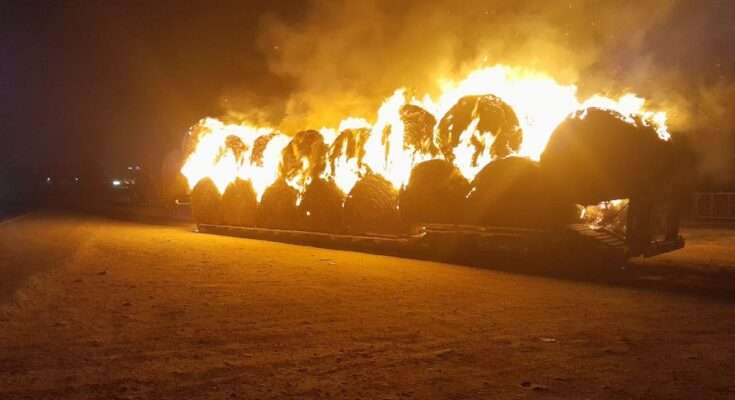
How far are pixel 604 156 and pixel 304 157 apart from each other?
7.70m

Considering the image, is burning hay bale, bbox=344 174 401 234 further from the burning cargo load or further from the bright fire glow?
the burning cargo load

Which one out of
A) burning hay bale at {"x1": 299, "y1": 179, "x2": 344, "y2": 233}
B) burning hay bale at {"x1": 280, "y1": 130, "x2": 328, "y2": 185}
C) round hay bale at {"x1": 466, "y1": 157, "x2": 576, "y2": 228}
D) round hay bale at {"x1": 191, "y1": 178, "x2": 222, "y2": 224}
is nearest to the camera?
round hay bale at {"x1": 466, "y1": 157, "x2": 576, "y2": 228}

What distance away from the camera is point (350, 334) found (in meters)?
5.55

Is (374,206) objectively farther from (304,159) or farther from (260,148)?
(260,148)

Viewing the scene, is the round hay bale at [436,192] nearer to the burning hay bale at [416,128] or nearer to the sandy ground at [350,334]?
the burning hay bale at [416,128]

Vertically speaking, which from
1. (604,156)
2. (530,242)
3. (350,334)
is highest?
(604,156)

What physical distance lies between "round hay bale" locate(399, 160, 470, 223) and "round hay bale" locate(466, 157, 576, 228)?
1.28 ft

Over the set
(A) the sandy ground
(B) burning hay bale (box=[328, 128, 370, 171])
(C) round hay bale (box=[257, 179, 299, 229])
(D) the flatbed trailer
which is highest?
(B) burning hay bale (box=[328, 128, 370, 171])

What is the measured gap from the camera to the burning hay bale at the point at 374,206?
40.9 feet

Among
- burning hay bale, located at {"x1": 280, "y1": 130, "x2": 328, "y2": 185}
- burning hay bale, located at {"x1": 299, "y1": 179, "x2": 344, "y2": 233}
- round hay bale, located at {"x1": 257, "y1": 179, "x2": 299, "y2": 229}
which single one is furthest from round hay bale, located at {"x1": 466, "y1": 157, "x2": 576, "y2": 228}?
round hay bale, located at {"x1": 257, "y1": 179, "x2": 299, "y2": 229}

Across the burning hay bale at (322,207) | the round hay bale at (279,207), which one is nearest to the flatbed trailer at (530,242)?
the burning hay bale at (322,207)

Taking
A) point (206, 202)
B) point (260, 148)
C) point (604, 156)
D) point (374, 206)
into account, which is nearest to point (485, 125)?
point (604, 156)

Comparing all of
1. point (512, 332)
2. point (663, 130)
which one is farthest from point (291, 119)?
point (512, 332)

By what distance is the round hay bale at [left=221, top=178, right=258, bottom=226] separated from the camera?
53.4ft
